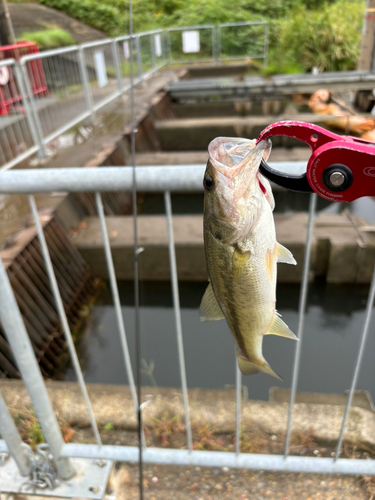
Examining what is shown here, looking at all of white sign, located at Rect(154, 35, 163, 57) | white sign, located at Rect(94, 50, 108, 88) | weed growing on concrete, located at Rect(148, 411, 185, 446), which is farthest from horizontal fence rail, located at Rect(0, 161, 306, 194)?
white sign, located at Rect(154, 35, 163, 57)

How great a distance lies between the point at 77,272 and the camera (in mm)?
4254

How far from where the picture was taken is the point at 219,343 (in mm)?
3693

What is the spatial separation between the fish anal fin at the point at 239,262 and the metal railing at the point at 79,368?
2.28 feet

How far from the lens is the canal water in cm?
340

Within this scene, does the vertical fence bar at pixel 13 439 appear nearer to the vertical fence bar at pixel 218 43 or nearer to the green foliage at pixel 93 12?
the vertical fence bar at pixel 218 43

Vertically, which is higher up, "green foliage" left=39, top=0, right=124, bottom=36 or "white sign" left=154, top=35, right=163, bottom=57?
"green foliage" left=39, top=0, right=124, bottom=36

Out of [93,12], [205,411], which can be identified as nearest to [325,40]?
[205,411]

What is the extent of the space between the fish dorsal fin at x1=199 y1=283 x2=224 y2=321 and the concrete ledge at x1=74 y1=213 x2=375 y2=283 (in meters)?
3.59

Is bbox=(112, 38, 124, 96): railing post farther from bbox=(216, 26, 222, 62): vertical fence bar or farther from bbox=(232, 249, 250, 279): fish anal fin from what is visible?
bbox=(232, 249, 250, 279): fish anal fin

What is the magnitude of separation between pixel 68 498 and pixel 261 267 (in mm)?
1806

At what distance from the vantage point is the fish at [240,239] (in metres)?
0.45

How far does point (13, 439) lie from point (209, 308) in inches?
59.6

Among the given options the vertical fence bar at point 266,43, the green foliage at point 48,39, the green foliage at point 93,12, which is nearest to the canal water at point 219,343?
the vertical fence bar at point 266,43

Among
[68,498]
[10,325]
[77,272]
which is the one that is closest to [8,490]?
[68,498]
